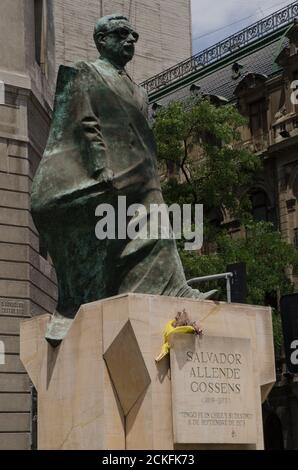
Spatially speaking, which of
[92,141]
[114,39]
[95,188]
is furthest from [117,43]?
[95,188]

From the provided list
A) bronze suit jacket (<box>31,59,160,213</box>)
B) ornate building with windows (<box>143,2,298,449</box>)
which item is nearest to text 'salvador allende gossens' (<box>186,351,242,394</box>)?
bronze suit jacket (<box>31,59,160,213</box>)

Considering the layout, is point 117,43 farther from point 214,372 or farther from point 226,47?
point 226,47

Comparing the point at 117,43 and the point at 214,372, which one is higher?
the point at 117,43

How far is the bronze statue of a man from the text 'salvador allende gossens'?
2.40 feet

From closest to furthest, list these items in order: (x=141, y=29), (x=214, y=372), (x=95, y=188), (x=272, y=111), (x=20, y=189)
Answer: (x=214, y=372) < (x=95, y=188) < (x=20, y=189) < (x=272, y=111) < (x=141, y=29)

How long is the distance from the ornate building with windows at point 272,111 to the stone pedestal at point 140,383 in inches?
1251

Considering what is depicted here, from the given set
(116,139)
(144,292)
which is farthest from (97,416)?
(116,139)

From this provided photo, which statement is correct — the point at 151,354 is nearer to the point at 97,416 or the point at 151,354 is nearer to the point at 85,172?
the point at 97,416

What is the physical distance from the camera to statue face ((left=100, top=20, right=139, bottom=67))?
1079 cm

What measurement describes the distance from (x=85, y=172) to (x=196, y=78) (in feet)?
139

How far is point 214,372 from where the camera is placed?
9.65 metres

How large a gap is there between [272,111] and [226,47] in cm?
655

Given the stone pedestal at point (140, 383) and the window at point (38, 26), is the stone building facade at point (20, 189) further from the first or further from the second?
the stone pedestal at point (140, 383)

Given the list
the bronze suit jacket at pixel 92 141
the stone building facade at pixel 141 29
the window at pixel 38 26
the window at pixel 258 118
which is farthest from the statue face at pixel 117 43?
the window at pixel 258 118
